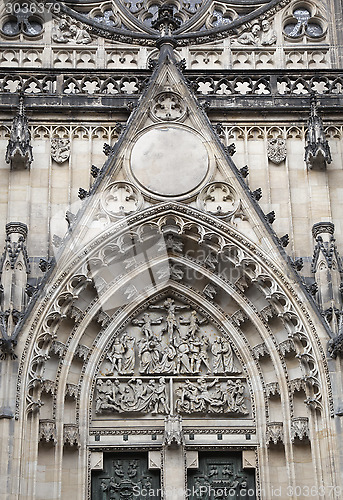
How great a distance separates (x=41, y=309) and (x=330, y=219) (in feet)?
15.6

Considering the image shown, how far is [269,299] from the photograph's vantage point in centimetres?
1568

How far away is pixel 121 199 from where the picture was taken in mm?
16312

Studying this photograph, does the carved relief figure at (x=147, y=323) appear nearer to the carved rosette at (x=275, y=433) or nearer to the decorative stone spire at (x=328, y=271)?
the carved rosette at (x=275, y=433)

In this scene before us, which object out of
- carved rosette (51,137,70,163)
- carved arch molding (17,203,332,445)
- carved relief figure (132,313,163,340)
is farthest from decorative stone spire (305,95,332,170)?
carved rosette (51,137,70,163)

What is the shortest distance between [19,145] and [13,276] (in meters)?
2.30

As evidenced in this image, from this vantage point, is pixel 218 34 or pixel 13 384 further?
pixel 218 34

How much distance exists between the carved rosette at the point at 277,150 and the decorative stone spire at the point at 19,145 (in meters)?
3.87

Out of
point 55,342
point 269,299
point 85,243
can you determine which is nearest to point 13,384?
point 55,342

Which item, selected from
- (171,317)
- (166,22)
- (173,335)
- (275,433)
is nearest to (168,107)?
(166,22)

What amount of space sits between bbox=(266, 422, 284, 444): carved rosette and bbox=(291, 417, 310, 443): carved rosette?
0.80 ft

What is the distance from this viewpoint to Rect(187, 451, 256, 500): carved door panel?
50.6 feet

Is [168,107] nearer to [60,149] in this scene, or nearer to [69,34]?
[60,149]

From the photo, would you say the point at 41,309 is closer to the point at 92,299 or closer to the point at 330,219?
the point at 92,299

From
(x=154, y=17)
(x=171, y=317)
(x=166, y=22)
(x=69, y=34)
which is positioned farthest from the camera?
(x=154, y=17)
